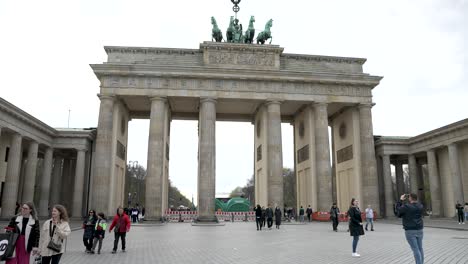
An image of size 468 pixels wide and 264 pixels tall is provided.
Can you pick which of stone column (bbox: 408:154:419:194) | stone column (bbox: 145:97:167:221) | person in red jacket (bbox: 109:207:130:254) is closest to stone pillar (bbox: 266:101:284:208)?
stone column (bbox: 145:97:167:221)

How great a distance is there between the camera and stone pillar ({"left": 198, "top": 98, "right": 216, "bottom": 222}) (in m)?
35.7

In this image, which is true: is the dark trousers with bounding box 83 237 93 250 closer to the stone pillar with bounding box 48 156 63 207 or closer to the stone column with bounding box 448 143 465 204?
the stone column with bounding box 448 143 465 204

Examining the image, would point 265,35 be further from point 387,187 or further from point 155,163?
point 387,187

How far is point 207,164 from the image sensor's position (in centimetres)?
3631

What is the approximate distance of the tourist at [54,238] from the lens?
6.79 metres

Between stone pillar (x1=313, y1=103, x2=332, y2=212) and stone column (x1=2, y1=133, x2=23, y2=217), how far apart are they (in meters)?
26.5

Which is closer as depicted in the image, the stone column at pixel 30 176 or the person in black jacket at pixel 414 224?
the person in black jacket at pixel 414 224

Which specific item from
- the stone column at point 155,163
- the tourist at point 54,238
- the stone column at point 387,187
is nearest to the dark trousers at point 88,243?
the tourist at point 54,238

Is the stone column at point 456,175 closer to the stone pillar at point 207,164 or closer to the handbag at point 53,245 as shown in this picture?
the stone pillar at point 207,164

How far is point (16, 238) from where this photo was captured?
686cm

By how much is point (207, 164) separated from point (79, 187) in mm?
12744

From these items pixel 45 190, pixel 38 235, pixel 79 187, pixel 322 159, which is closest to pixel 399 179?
pixel 322 159

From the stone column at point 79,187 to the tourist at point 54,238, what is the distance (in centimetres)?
3238

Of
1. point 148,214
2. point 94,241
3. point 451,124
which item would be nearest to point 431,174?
point 451,124
